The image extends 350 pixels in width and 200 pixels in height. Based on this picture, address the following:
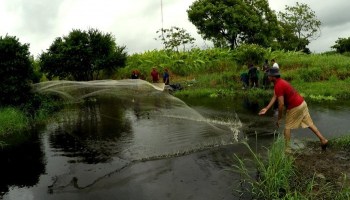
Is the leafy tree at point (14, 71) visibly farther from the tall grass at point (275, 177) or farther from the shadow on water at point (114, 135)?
the tall grass at point (275, 177)

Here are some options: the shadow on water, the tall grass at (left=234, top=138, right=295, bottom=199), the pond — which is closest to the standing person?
the pond

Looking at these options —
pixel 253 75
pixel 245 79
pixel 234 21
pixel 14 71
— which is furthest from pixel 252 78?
pixel 234 21

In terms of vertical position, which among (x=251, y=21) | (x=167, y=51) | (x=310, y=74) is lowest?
(x=310, y=74)

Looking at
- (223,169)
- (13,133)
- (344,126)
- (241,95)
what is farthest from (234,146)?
(241,95)

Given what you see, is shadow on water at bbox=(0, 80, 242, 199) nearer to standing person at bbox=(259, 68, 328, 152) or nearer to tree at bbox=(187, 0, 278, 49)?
standing person at bbox=(259, 68, 328, 152)

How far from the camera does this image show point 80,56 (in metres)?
25.7

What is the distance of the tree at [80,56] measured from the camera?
83.3ft

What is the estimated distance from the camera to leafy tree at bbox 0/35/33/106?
16.1 metres

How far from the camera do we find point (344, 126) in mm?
11695

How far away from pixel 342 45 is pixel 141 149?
35523 millimetres

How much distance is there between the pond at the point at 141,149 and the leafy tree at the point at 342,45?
26224mm

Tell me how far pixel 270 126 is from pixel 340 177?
529 centimetres

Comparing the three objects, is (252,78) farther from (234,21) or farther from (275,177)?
(234,21)

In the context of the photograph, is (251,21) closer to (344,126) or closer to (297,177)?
(344,126)
